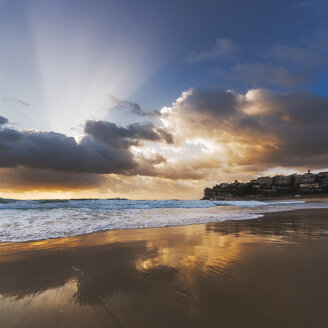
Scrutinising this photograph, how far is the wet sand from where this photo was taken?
1.96 metres

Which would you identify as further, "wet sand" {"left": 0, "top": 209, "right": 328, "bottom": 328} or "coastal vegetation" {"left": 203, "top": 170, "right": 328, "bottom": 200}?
"coastal vegetation" {"left": 203, "top": 170, "right": 328, "bottom": 200}

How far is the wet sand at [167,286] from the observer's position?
1961mm

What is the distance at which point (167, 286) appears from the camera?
266 cm

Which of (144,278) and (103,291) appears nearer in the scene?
(103,291)

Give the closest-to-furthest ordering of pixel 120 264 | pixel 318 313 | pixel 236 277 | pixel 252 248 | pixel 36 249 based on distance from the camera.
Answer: pixel 318 313 → pixel 236 277 → pixel 120 264 → pixel 252 248 → pixel 36 249

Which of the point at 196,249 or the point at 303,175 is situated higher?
the point at 303,175

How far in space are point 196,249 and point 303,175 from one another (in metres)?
113

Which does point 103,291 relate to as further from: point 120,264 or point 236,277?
point 236,277

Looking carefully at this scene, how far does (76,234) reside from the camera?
21.7ft

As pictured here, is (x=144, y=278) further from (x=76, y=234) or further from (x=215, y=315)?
(x=76, y=234)

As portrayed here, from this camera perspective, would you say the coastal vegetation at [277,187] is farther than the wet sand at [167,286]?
Yes

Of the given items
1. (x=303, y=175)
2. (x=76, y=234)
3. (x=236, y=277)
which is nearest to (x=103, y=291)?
(x=236, y=277)

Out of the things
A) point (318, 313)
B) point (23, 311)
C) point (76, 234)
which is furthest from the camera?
point (76, 234)

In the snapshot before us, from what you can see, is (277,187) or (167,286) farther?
(277,187)
